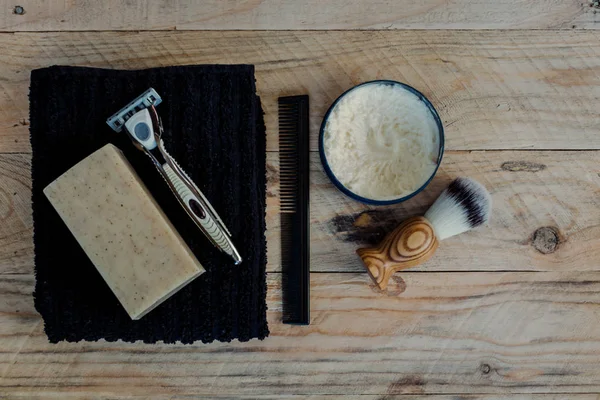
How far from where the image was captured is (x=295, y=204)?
0.74 metres

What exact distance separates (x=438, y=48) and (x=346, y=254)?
12.9 inches

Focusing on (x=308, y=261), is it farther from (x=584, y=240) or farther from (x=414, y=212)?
(x=584, y=240)

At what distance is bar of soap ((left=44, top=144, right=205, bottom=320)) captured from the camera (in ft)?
1.95

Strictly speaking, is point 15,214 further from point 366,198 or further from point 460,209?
point 460,209

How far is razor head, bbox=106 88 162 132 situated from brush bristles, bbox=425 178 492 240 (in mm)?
396

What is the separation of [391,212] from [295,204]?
14cm

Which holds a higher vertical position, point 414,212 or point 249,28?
point 249,28

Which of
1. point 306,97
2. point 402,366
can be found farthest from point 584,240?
point 306,97

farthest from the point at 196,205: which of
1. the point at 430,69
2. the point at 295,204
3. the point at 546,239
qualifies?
the point at 546,239

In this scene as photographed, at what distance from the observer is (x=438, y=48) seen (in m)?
0.75

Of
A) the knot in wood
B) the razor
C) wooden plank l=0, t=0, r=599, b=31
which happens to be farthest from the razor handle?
the knot in wood

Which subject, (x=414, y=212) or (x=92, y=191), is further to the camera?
(x=414, y=212)

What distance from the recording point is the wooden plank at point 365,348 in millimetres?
756

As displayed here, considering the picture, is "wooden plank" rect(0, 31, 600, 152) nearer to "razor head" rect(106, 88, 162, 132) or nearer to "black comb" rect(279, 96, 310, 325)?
"black comb" rect(279, 96, 310, 325)
